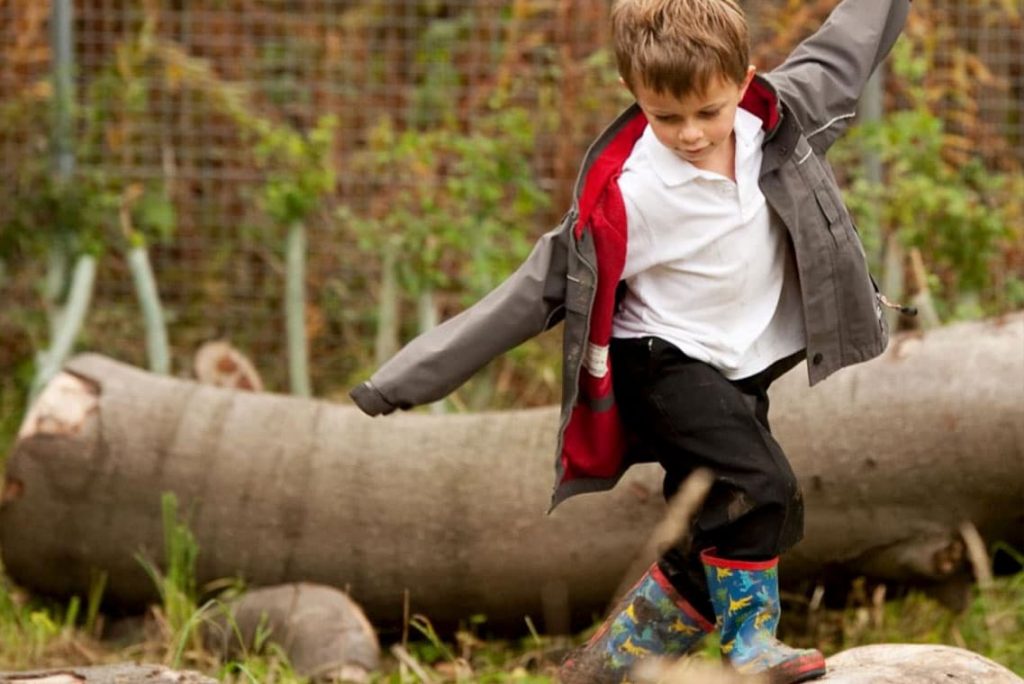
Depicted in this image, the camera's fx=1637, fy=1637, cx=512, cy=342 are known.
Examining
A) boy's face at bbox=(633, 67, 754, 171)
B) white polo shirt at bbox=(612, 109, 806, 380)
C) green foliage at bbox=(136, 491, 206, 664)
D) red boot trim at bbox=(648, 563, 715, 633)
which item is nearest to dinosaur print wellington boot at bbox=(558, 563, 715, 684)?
red boot trim at bbox=(648, 563, 715, 633)

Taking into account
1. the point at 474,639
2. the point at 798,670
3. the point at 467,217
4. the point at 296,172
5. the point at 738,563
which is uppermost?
the point at 296,172

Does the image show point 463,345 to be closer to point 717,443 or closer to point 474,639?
point 717,443

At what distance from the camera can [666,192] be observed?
335 centimetres

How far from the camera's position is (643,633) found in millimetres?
3672

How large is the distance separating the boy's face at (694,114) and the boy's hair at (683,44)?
0.06ft

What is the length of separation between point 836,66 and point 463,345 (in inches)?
42.4

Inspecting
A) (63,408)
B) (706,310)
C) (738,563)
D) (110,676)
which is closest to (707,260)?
(706,310)

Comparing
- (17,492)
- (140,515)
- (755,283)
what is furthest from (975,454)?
(17,492)

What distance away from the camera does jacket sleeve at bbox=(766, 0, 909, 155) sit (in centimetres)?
354

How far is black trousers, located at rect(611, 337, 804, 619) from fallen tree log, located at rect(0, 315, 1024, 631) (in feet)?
3.57

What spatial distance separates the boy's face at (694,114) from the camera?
317 cm

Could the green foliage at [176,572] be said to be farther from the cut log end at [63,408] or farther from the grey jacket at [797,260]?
the grey jacket at [797,260]

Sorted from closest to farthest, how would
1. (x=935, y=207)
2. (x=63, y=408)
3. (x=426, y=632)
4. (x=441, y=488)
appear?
1. (x=426, y=632)
2. (x=441, y=488)
3. (x=63, y=408)
4. (x=935, y=207)

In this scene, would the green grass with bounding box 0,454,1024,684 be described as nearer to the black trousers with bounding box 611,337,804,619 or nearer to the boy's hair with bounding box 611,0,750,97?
the black trousers with bounding box 611,337,804,619
